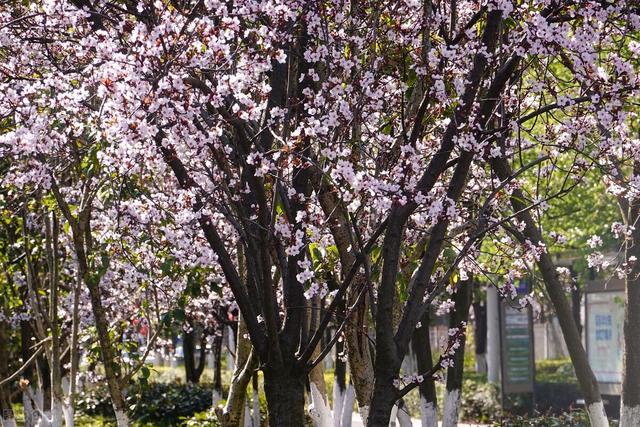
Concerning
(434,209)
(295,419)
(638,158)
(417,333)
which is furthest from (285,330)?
(417,333)

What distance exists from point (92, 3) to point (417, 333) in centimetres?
811

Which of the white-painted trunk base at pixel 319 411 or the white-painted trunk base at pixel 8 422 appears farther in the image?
the white-painted trunk base at pixel 8 422

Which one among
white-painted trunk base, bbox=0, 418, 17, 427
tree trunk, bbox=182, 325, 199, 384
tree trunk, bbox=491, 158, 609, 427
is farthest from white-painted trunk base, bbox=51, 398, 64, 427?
tree trunk, bbox=182, 325, 199, 384

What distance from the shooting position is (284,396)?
725 cm

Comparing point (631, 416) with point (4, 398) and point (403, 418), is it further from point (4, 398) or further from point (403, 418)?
point (4, 398)

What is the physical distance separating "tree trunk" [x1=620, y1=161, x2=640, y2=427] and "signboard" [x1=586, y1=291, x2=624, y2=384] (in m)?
8.57

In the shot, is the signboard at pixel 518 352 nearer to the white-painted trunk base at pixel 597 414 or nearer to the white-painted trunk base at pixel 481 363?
the white-painted trunk base at pixel 597 414

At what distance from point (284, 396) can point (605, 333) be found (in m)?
15.0

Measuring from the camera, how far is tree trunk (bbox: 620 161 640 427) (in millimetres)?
11703

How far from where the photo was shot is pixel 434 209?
6.36 metres

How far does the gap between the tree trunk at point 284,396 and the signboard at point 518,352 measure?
14107 millimetres

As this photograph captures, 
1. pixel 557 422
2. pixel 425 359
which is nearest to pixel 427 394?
pixel 425 359

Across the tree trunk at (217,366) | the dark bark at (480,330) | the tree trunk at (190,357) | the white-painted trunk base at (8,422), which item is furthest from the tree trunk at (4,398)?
the dark bark at (480,330)

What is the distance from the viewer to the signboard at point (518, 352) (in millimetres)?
20891
